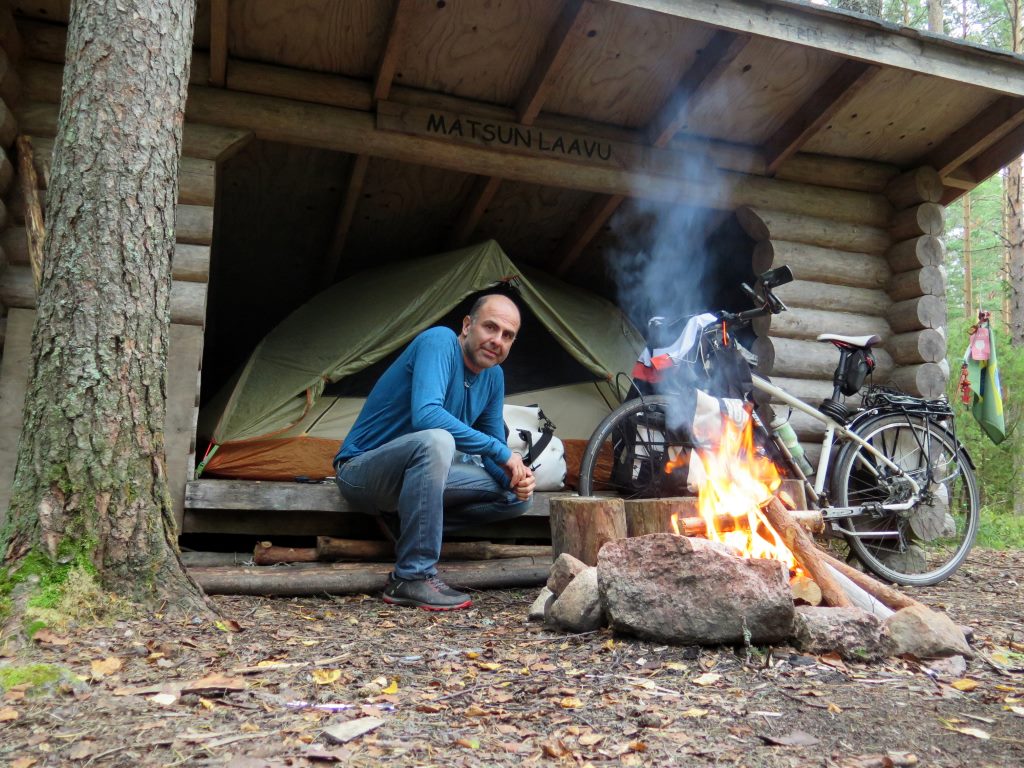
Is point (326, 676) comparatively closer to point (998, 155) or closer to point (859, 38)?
point (859, 38)

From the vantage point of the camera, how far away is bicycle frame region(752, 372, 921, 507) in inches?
184

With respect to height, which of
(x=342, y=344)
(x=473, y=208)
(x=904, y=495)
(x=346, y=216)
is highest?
(x=473, y=208)

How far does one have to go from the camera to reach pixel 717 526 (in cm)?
332

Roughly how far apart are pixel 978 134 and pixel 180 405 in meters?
5.29

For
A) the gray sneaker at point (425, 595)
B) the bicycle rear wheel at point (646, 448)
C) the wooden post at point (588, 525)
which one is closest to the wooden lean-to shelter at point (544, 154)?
the gray sneaker at point (425, 595)

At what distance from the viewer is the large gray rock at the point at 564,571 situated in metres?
3.15

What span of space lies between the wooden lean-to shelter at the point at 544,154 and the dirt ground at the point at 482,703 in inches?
75.3

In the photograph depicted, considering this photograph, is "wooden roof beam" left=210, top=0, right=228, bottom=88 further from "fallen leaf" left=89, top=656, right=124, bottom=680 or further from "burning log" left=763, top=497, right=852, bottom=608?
"burning log" left=763, top=497, right=852, bottom=608

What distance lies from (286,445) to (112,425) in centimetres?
226

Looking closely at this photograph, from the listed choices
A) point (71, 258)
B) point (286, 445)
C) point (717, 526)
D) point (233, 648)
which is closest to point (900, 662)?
point (717, 526)

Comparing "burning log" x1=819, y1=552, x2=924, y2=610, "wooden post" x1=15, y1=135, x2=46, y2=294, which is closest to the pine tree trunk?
"wooden post" x1=15, y1=135, x2=46, y2=294

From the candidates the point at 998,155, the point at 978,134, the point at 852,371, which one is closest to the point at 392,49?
the point at 852,371

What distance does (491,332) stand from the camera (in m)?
3.74

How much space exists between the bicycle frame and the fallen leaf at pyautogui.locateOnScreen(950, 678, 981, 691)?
2262 millimetres
